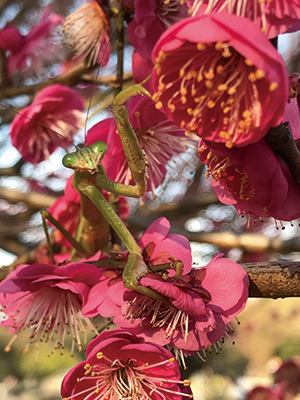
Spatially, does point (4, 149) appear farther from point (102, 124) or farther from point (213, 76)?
point (213, 76)

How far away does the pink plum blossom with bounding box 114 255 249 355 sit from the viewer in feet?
1.84

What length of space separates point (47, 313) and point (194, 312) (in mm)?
382

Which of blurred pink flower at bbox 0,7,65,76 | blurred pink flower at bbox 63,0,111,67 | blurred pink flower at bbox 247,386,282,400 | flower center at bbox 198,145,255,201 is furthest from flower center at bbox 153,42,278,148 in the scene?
blurred pink flower at bbox 247,386,282,400

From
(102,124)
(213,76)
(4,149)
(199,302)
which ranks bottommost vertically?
(4,149)

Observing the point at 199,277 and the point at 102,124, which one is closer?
the point at 199,277

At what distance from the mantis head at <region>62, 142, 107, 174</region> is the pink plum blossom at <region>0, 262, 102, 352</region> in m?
0.16

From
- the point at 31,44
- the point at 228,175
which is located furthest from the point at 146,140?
the point at 31,44

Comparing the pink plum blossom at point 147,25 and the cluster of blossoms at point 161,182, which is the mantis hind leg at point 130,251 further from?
the pink plum blossom at point 147,25

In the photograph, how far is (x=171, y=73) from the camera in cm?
43

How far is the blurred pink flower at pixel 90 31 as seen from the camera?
109 cm

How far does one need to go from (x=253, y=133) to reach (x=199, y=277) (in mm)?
275

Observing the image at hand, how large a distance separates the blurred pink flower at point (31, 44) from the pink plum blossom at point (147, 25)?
2.89ft

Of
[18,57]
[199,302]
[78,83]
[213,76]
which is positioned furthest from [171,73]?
[18,57]

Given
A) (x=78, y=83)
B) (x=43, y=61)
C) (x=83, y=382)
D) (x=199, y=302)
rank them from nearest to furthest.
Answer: (x=199, y=302)
(x=83, y=382)
(x=78, y=83)
(x=43, y=61)
